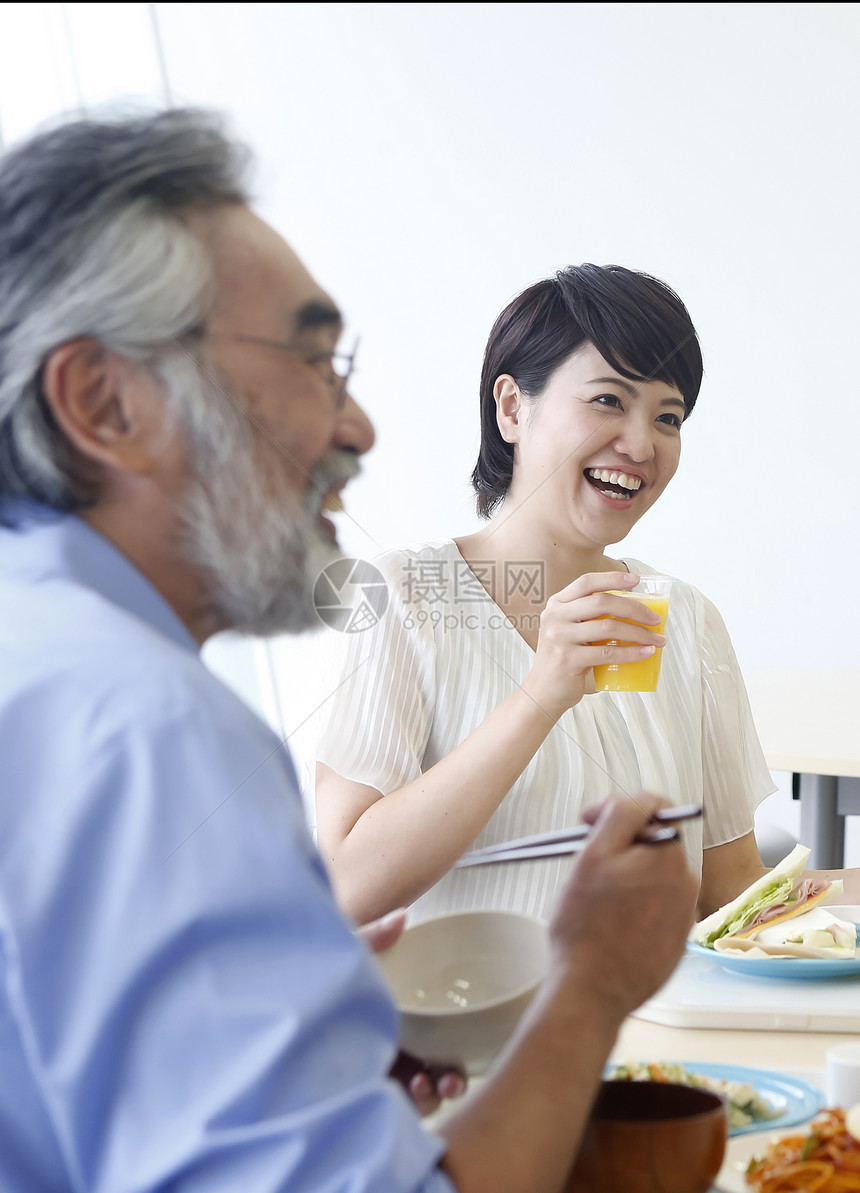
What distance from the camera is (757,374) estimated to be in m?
2.77

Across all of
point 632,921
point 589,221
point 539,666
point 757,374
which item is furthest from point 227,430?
point 589,221

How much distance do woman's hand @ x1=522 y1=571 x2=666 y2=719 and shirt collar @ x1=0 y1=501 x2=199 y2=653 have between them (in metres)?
0.49

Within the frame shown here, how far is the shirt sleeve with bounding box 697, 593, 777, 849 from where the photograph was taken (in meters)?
1.21

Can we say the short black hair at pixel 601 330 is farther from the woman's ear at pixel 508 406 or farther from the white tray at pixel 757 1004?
the white tray at pixel 757 1004

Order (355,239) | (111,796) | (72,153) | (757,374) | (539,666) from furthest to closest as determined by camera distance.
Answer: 1. (355,239)
2. (757,374)
3. (539,666)
4. (72,153)
5. (111,796)

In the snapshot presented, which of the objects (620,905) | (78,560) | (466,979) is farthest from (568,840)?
(78,560)

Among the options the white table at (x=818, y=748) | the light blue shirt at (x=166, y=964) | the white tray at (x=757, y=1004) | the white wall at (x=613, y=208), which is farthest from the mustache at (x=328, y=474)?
the white wall at (x=613, y=208)

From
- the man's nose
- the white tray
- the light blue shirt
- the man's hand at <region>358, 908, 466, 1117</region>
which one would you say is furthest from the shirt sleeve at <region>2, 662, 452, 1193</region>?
the white tray

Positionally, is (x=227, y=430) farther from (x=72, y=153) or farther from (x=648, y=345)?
(x=648, y=345)

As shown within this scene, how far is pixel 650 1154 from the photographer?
18.9 inches

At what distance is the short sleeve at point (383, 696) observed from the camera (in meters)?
1.10

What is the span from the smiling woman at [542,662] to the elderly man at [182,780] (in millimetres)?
441

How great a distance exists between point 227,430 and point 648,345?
683 mm

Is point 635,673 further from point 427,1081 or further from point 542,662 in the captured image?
point 427,1081
